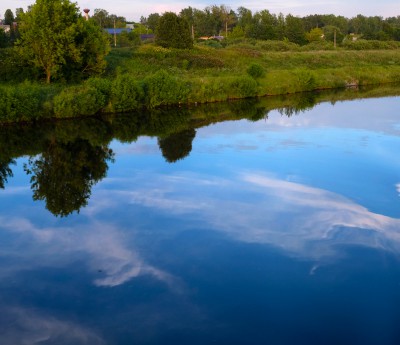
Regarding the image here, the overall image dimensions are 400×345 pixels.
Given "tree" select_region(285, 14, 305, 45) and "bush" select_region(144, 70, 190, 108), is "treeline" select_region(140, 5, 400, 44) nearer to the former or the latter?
"tree" select_region(285, 14, 305, 45)

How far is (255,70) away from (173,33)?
10.3 meters

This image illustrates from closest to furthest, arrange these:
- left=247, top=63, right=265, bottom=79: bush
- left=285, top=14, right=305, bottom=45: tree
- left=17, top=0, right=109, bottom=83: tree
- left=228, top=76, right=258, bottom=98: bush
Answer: left=17, top=0, right=109, bottom=83: tree < left=228, top=76, right=258, bottom=98: bush < left=247, top=63, right=265, bottom=79: bush < left=285, top=14, right=305, bottom=45: tree

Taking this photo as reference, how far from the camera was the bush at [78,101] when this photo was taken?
25.6m

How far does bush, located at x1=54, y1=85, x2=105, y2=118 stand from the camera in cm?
2559

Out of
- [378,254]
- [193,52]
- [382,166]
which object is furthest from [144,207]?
[193,52]

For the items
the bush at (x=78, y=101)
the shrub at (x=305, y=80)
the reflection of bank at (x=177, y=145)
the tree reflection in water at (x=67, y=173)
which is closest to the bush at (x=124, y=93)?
the bush at (x=78, y=101)

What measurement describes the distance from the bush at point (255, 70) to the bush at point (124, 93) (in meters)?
11.0

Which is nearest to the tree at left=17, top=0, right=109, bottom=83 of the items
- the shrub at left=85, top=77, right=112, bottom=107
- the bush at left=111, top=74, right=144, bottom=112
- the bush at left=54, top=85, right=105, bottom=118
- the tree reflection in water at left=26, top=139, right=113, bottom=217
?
the shrub at left=85, top=77, right=112, bottom=107

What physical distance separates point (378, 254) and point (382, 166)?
744 cm

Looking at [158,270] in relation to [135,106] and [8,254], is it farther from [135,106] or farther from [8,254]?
[135,106]

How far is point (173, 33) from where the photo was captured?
43.2 meters

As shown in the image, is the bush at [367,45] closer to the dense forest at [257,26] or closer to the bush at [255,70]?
the dense forest at [257,26]

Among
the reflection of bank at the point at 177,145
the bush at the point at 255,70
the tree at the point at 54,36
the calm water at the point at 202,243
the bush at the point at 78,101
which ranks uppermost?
the tree at the point at 54,36

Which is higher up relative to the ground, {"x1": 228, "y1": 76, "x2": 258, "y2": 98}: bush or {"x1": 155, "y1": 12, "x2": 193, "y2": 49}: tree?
{"x1": 155, "y1": 12, "x2": 193, "y2": 49}: tree
